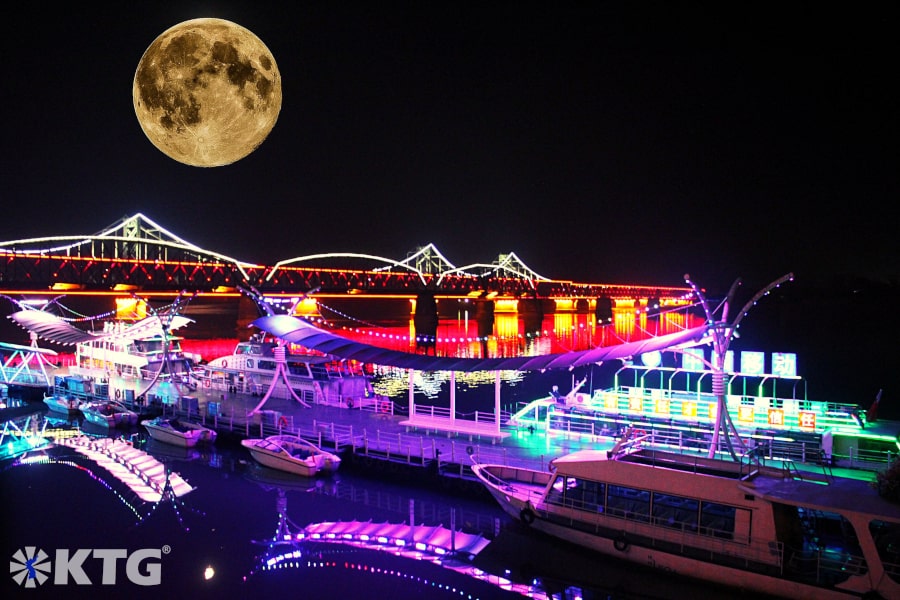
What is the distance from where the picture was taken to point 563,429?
84.1 ft

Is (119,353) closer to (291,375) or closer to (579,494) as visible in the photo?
(291,375)

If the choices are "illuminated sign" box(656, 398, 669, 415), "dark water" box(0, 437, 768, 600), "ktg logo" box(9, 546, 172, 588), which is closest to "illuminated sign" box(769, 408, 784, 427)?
"illuminated sign" box(656, 398, 669, 415)

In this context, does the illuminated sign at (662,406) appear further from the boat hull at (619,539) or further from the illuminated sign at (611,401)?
the boat hull at (619,539)

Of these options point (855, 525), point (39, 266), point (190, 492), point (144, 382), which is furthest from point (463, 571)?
point (39, 266)

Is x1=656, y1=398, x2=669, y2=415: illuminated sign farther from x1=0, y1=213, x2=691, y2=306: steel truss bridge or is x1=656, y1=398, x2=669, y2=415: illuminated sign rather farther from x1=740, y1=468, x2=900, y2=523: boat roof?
x1=0, y1=213, x2=691, y2=306: steel truss bridge

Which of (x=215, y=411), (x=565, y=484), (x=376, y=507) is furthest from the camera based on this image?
(x=215, y=411)

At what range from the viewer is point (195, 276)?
10481 centimetres

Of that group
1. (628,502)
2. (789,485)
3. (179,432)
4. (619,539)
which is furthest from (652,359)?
(179,432)

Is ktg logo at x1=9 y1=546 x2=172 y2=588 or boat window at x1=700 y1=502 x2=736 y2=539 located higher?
boat window at x1=700 y1=502 x2=736 y2=539

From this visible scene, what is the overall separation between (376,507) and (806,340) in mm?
97200

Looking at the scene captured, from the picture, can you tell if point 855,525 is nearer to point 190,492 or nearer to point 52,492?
point 190,492

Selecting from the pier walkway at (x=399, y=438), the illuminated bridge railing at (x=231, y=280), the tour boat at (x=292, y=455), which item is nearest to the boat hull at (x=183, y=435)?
the pier walkway at (x=399, y=438)

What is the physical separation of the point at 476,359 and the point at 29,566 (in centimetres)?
1578

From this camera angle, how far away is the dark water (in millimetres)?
15555
